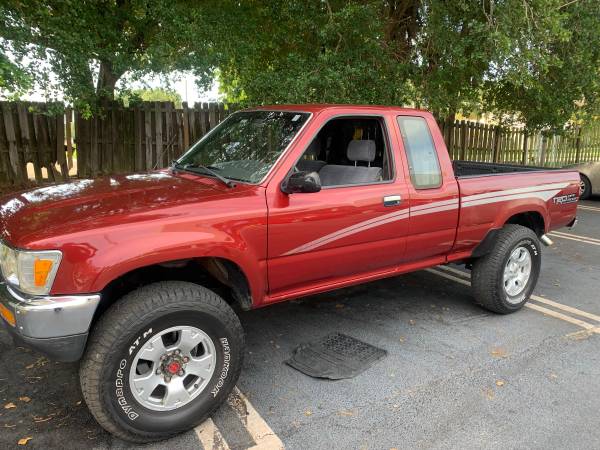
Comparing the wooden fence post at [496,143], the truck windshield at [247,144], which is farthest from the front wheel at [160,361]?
the wooden fence post at [496,143]

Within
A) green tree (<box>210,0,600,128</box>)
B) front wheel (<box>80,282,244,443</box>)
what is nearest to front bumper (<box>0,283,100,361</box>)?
front wheel (<box>80,282,244,443</box>)

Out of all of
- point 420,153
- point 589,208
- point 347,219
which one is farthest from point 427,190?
point 589,208

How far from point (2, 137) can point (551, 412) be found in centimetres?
916

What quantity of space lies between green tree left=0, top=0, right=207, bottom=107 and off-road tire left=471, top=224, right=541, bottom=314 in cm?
530

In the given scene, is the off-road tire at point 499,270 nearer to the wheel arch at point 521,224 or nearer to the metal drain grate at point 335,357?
the wheel arch at point 521,224

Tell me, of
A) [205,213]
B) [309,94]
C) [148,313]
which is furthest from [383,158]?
[309,94]

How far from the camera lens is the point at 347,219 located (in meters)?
3.64

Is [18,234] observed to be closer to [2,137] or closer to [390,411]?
[390,411]

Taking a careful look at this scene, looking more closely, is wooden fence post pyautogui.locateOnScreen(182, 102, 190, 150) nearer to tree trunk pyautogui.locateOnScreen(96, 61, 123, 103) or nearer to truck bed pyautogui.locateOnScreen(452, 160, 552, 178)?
tree trunk pyautogui.locateOnScreen(96, 61, 123, 103)

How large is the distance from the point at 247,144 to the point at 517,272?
117 inches

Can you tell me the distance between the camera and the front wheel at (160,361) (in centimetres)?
271

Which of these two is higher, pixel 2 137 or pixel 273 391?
pixel 2 137

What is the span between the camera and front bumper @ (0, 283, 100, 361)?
257 cm

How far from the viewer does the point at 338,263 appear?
12.2 feet
